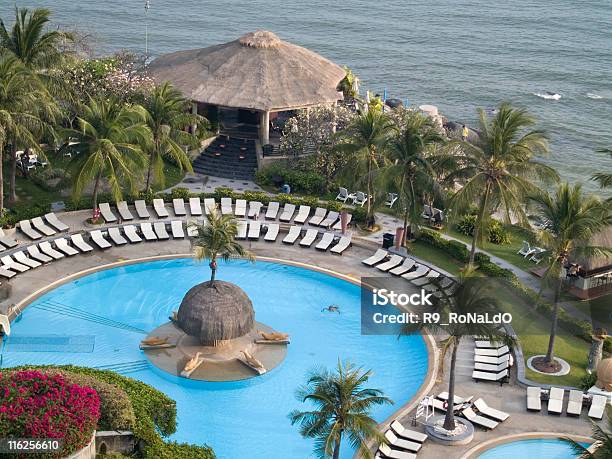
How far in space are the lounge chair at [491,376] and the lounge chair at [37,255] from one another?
21674mm

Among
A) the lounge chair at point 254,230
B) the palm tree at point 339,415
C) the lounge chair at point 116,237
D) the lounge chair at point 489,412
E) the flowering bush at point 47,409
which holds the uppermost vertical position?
the flowering bush at point 47,409

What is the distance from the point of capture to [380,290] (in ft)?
148

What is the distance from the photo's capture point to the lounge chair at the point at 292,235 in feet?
160

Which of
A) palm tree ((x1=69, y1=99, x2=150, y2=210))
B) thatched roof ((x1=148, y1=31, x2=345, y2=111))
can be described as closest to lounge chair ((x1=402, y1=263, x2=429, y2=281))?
palm tree ((x1=69, y1=99, x2=150, y2=210))

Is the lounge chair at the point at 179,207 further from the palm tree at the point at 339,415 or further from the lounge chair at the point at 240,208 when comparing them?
the palm tree at the point at 339,415

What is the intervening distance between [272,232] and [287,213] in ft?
7.57

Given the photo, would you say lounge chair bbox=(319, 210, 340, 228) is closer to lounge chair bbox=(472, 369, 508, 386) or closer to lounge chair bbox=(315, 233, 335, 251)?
lounge chair bbox=(315, 233, 335, 251)

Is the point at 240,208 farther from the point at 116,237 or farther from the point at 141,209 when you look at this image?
the point at 116,237

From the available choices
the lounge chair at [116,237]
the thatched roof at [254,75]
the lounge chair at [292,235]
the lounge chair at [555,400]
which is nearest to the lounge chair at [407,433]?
the lounge chair at [555,400]

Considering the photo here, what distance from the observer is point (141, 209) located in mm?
50875

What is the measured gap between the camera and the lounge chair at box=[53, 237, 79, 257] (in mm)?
46469

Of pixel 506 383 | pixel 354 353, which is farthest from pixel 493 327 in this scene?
pixel 354 353

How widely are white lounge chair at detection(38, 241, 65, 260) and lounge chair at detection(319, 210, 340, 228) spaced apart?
13988 mm

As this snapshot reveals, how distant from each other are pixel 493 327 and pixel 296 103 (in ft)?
96.8
